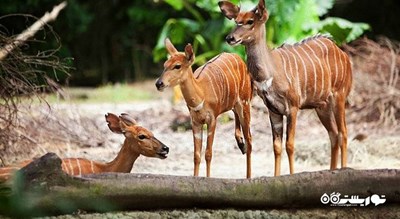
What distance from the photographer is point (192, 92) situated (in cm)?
546

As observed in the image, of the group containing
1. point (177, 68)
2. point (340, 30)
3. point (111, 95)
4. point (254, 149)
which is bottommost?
point (111, 95)

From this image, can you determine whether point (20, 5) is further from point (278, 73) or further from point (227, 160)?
point (278, 73)

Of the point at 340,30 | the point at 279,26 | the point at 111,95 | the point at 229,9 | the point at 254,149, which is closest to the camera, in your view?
the point at 229,9

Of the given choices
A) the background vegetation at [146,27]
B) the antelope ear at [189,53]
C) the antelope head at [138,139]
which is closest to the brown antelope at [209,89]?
the antelope ear at [189,53]

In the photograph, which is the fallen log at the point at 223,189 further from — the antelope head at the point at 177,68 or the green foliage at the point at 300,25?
the green foliage at the point at 300,25

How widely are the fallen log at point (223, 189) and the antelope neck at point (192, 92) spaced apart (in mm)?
1047

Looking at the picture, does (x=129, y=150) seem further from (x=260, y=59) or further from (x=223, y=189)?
(x=223, y=189)

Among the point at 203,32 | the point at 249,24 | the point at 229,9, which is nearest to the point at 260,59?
the point at 249,24

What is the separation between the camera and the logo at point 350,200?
4.50 meters

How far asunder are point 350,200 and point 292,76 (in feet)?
3.82

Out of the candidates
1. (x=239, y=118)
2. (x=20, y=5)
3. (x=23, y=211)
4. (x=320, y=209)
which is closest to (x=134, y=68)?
(x=20, y=5)

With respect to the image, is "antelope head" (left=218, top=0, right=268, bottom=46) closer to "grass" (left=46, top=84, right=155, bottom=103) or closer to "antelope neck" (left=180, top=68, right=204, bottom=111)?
"antelope neck" (left=180, top=68, right=204, bottom=111)

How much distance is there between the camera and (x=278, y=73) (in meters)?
5.41

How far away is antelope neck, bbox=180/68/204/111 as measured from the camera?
214 inches
